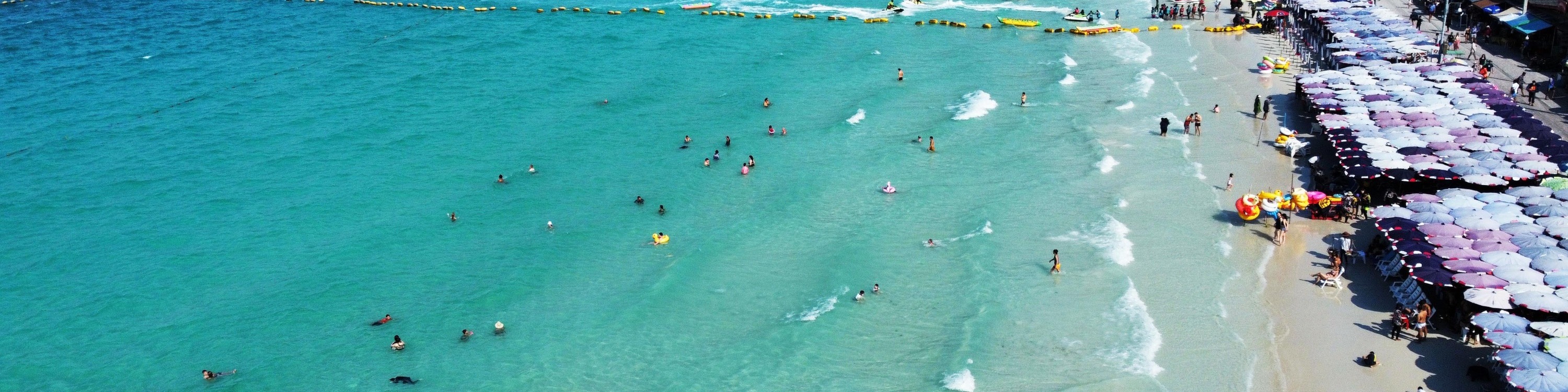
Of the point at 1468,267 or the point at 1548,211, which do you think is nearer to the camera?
the point at 1468,267

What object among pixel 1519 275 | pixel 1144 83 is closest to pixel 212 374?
pixel 1519 275

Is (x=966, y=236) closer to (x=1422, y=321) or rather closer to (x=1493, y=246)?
(x=1422, y=321)

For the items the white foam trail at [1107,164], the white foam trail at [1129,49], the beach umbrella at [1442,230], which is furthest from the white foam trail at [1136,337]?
the white foam trail at [1129,49]

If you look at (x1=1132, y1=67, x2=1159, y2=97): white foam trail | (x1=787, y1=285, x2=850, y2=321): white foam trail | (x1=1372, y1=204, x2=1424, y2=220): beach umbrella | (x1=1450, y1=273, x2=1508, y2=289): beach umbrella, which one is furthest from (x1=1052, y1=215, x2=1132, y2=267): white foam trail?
(x1=1132, y1=67, x2=1159, y2=97): white foam trail

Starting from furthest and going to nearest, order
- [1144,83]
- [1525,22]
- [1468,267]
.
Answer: [1144,83] < [1525,22] < [1468,267]

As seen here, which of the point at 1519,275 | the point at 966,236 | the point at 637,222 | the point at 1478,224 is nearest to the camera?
the point at 1519,275
